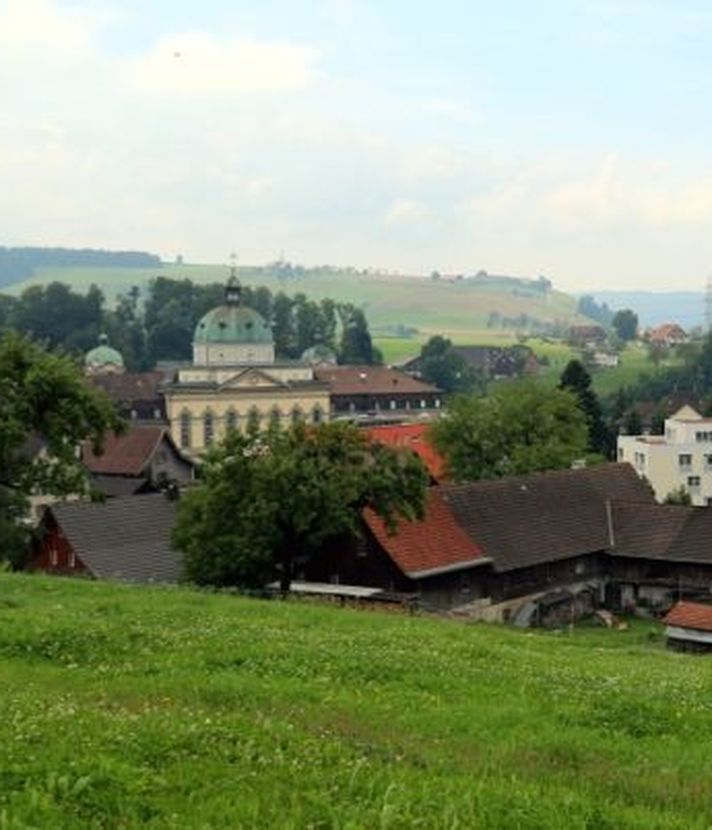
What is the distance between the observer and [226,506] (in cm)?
4156

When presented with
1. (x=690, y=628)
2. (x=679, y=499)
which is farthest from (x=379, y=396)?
(x=690, y=628)

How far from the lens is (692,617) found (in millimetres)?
42406

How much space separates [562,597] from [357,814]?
44269 millimetres

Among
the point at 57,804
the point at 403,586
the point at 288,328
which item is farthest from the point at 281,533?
the point at 288,328

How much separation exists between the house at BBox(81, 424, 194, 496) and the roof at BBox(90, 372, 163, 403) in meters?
41.8

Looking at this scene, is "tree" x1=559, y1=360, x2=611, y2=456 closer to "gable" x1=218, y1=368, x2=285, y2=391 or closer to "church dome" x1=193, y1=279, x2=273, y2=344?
"gable" x1=218, y1=368, x2=285, y2=391

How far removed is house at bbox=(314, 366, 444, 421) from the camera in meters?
149

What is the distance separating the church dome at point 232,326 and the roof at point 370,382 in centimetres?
1486

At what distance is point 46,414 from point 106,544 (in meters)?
10.4

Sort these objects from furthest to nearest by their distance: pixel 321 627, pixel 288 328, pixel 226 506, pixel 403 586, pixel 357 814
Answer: pixel 288 328, pixel 403 586, pixel 226 506, pixel 321 627, pixel 357 814

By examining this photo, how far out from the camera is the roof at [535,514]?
51375 mm

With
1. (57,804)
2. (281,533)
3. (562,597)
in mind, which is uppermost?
(57,804)

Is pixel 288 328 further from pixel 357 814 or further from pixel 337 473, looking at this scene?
pixel 357 814

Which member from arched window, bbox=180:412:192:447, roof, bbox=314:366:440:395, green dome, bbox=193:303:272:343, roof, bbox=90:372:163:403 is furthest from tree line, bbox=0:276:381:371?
arched window, bbox=180:412:192:447
